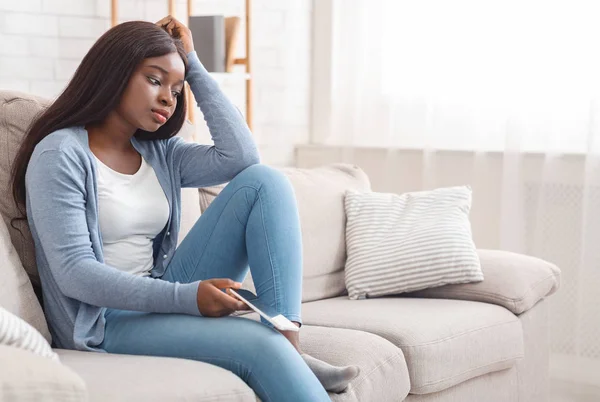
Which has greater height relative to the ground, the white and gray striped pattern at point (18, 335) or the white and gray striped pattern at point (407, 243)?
the white and gray striped pattern at point (18, 335)

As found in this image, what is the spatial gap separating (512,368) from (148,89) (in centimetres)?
128

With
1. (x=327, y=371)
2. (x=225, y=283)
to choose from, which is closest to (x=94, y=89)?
(x=225, y=283)

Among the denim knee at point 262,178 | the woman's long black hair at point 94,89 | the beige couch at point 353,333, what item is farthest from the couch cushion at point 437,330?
the woman's long black hair at point 94,89

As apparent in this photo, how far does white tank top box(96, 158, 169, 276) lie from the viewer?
1.95 metres

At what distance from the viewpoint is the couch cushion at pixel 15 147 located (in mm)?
1992

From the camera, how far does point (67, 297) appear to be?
1877 mm

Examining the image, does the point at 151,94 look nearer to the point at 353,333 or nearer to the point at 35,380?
the point at 353,333

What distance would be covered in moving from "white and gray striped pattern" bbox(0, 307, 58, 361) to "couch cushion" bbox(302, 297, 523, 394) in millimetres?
912

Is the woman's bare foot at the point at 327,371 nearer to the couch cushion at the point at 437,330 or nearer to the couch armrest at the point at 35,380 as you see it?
the couch cushion at the point at 437,330

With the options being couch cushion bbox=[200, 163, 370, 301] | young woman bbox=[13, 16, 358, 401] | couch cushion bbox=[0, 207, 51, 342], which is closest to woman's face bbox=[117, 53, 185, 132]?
young woman bbox=[13, 16, 358, 401]

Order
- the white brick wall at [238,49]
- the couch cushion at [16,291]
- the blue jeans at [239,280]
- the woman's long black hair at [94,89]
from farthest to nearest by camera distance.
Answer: the white brick wall at [238,49], the woman's long black hair at [94,89], the couch cushion at [16,291], the blue jeans at [239,280]

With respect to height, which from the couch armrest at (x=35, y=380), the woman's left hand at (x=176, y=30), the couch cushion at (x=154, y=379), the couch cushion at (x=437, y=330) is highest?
the woman's left hand at (x=176, y=30)

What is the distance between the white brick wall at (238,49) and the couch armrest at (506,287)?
3.96 ft

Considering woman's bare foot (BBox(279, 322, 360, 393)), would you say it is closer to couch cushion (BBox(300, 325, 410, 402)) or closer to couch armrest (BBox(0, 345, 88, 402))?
couch cushion (BBox(300, 325, 410, 402))
